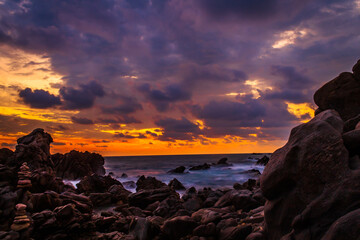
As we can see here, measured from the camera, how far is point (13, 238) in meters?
7.38

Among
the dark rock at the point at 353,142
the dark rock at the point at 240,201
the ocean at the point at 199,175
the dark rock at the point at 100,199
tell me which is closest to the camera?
the dark rock at the point at 353,142

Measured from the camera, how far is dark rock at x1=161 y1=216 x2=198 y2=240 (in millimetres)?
10344

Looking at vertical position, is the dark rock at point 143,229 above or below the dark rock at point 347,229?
below

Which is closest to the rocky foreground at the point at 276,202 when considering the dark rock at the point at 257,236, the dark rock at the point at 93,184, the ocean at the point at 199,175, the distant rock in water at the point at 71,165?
the dark rock at the point at 257,236

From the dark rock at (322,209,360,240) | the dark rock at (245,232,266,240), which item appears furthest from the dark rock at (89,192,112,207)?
the dark rock at (322,209,360,240)

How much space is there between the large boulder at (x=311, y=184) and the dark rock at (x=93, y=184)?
72.7ft

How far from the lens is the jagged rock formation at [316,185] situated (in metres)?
4.99

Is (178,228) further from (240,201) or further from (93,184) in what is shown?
(93,184)

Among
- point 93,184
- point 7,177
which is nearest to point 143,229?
point 7,177

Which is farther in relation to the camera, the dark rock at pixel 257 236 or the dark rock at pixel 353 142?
the dark rock at pixel 257 236

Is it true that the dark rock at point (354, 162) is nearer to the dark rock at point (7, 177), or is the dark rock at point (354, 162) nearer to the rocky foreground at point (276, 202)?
the rocky foreground at point (276, 202)

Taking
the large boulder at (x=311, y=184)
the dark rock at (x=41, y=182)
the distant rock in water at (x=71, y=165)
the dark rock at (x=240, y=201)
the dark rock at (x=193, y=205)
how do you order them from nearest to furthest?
the large boulder at (x=311, y=184)
the dark rock at (x=41, y=182)
the dark rock at (x=240, y=201)
the dark rock at (x=193, y=205)
the distant rock in water at (x=71, y=165)

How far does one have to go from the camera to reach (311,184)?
228 inches

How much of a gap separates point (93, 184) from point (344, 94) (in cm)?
2430
